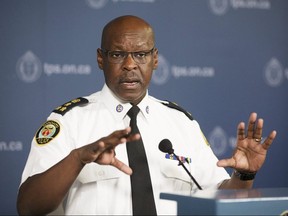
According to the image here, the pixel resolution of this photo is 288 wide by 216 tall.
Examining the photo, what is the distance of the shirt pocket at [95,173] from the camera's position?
2488 millimetres

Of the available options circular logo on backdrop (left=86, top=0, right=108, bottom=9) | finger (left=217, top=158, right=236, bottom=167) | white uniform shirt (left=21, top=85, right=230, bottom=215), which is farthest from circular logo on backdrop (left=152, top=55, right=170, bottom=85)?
finger (left=217, top=158, right=236, bottom=167)

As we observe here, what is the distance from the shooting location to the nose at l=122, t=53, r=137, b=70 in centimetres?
260

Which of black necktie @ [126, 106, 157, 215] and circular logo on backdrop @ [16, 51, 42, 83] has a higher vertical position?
circular logo on backdrop @ [16, 51, 42, 83]

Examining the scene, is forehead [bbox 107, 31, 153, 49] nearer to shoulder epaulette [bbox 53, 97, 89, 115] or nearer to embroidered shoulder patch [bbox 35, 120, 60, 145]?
shoulder epaulette [bbox 53, 97, 89, 115]

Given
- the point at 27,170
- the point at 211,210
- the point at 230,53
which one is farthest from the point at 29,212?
the point at 230,53

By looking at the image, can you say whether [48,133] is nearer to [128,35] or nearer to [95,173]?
[95,173]

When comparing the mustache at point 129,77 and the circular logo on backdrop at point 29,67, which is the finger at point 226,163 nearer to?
the mustache at point 129,77

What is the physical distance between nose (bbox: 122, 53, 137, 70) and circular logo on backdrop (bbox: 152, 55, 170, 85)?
4.76 feet

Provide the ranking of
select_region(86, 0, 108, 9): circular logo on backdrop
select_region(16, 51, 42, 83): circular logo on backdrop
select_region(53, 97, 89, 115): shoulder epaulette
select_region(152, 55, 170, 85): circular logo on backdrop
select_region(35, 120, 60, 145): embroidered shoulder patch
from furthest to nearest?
select_region(152, 55, 170, 85): circular logo on backdrop, select_region(86, 0, 108, 9): circular logo on backdrop, select_region(16, 51, 42, 83): circular logo on backdrop, select_region(53, 97, 89, 115): shoulder epaulette, select_region(35, 120, 60, 145): embroidered shoulder patch

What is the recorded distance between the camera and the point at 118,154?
8.45 ft

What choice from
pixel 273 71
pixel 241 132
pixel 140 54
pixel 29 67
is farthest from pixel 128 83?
pixel 273 71

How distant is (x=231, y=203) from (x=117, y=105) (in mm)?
1020

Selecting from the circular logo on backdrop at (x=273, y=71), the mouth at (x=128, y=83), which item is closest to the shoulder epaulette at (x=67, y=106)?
the mouth at (x=128, y=83)

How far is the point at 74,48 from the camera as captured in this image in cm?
386
